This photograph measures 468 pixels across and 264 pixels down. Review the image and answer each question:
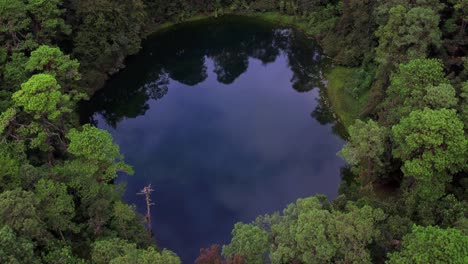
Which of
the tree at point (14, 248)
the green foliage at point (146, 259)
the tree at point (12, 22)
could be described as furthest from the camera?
the tree at point (12, 22)

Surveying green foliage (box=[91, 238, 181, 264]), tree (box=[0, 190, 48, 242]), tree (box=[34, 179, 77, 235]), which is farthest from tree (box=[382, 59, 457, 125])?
tree (box=[0, 190, 48, 242])

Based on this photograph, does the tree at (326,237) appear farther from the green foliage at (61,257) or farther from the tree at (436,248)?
the green foliage at (61,257)

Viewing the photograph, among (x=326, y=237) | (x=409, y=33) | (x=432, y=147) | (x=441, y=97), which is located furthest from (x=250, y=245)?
(x=409, y=33)

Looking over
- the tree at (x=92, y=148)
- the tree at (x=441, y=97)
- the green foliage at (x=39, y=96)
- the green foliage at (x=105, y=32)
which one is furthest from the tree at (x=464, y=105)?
the green foliage at (x=105, y=32)

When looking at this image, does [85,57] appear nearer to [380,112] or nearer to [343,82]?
[343,82]

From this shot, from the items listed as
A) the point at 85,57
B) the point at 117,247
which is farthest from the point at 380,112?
the point at 85,57

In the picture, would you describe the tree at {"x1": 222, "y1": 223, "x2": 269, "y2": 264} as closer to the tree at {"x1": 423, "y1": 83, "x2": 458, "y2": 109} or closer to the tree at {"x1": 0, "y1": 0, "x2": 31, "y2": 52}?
the tree at {"x1": 423, "y1": 83, "x2": 458, "y2": 109}
